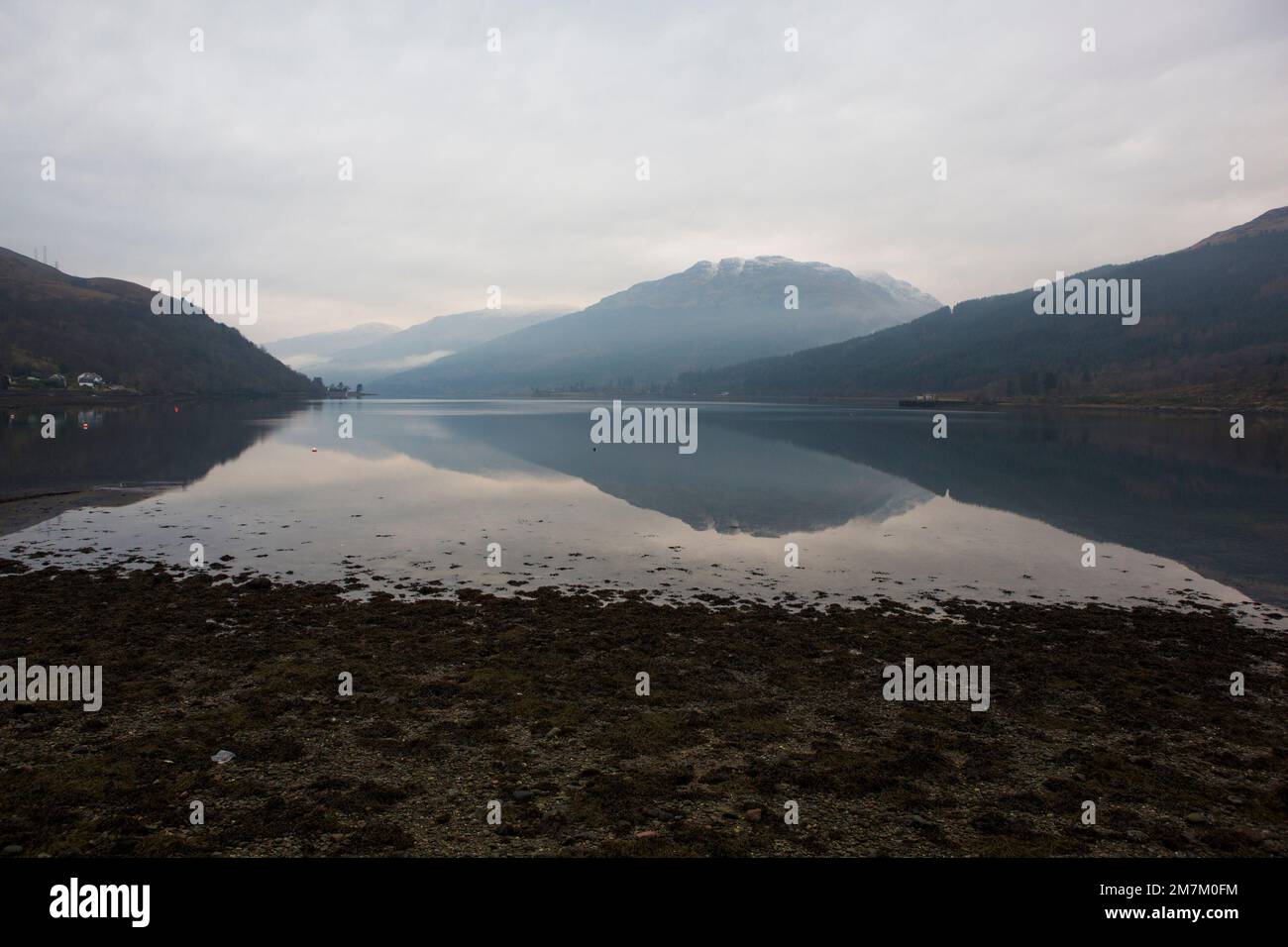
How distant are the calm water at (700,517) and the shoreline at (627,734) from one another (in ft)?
15.0

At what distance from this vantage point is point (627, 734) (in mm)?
12219

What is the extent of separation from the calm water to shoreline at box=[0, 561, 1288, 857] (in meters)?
4.56

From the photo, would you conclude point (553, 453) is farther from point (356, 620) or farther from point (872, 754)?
point (872, 754)

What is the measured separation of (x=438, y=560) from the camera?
26.0 meters

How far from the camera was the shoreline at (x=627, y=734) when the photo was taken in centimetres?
914

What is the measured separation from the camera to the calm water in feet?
79.6
